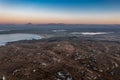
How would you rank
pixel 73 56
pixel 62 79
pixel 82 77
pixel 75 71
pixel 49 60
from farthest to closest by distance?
pixel 73 56 → pixel 49 60 → pixel 75 71 → pixel 82 77 → pixel 62 79

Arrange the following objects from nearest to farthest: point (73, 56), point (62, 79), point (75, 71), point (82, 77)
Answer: point (62, 79) → point (82, 77) → point (75, 71) → point (73, 56)

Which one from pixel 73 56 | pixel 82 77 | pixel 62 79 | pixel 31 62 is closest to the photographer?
pixel 62 79

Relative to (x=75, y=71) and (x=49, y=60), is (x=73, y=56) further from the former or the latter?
(x=75, y=71)

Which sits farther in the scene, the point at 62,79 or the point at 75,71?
the point at 75,71

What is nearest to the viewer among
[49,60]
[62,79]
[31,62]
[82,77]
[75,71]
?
[62,79]

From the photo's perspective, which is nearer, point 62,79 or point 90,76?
point 62,79

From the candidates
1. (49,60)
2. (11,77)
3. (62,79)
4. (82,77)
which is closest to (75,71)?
(82,77)

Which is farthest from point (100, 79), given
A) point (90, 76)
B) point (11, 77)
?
point (11, 77)

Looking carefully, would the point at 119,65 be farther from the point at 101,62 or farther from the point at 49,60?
the point at 49,60
